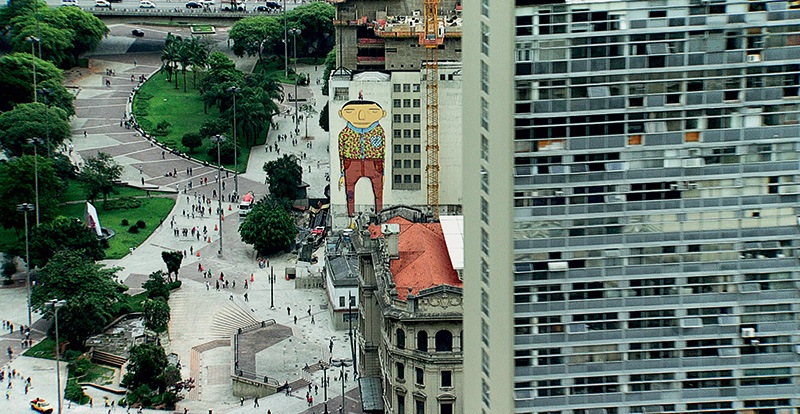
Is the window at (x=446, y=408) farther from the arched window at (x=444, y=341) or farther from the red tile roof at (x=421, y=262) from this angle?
the red tile roof at (x=421, y=262)

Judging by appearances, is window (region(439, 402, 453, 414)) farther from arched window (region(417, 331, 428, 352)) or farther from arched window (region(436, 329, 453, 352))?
arched window (region(417, 331, 428, 352))

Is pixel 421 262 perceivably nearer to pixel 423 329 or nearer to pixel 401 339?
pixel 401 339

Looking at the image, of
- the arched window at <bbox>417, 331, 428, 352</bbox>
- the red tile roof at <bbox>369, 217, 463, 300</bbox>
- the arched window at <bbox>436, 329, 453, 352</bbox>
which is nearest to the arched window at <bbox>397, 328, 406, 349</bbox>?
the arched window at <bbox>417, 331, 428, 352</bbox>

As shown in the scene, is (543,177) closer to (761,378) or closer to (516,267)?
(516,267)

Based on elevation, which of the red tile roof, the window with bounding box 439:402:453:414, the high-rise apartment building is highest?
the high-rise apartment building

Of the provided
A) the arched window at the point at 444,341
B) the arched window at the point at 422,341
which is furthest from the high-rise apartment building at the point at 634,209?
the arched window at the point at 422,341

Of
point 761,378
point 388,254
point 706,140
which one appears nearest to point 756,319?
point 761,378
